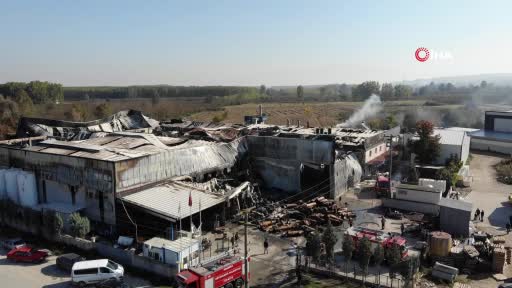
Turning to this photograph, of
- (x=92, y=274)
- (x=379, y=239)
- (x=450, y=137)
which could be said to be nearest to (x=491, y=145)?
(x=450, y=137)

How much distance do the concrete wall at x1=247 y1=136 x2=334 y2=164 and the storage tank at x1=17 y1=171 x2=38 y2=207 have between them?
58.3 ft

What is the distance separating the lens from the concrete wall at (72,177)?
27453 millimetres

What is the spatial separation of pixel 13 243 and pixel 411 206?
89.9ft

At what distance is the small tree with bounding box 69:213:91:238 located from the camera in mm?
25547

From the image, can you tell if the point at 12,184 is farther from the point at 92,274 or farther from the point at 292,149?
the point at 292,149

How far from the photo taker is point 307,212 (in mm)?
31328

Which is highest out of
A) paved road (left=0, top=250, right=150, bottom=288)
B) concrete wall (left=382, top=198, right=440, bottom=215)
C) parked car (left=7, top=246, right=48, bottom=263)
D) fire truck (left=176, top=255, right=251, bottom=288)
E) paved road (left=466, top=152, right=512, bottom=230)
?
fire truck (left=176, top=255, right=251, bottom=288)

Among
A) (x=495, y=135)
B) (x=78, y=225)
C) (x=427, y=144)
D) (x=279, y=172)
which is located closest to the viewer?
(x=78, y=225)

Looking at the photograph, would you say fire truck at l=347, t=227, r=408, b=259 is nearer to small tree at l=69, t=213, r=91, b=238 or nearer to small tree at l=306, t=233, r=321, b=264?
small tree at l=306, t=233, r=321, b=264

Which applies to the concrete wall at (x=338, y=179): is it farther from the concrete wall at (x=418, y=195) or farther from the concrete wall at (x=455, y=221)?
the concrete wall at (x=455, y=221)

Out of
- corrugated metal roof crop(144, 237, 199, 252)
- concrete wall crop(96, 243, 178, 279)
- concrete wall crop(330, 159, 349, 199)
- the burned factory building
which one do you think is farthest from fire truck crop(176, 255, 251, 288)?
concrete wall crop(330, 159, 349, 199)

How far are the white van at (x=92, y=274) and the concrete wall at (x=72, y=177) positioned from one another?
636 cm

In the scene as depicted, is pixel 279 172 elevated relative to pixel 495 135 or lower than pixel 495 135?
lower

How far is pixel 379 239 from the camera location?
76.5 ft
